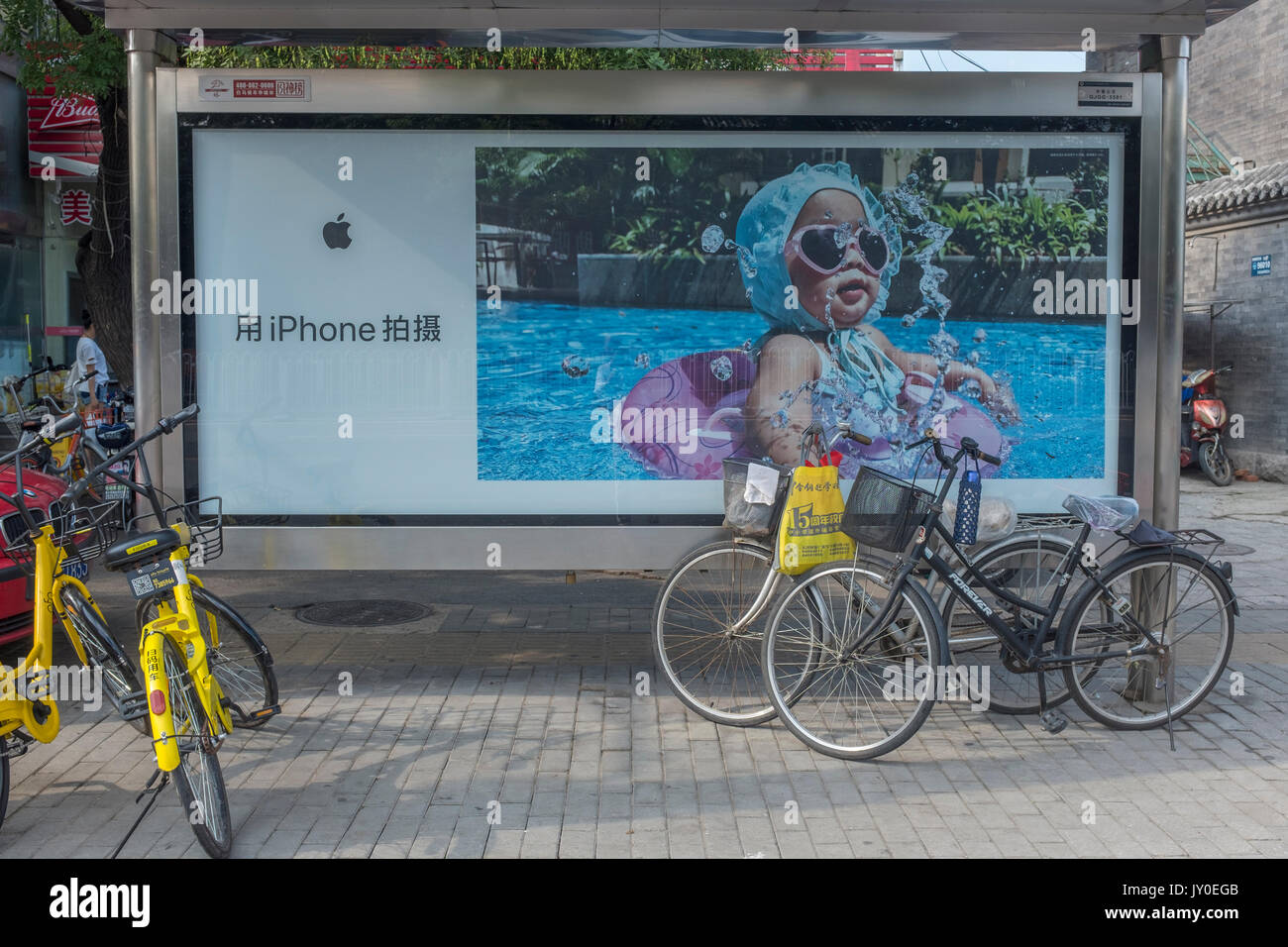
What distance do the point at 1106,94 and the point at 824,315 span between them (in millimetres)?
1660

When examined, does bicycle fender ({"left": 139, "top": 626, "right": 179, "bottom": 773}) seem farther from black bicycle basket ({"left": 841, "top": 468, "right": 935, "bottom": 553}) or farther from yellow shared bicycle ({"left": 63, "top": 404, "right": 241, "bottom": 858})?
black bicycle basket ({"left": 841, "top": 468, "right": 935, "bottom": 553})

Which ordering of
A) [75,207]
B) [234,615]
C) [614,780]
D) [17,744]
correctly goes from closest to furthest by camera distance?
[17,744] < [614,780] < [234,615] < [75,207]

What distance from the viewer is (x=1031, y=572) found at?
5.59m

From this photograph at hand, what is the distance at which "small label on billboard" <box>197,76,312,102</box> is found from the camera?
5.73 meters

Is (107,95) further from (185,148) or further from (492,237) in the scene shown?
(492,237)

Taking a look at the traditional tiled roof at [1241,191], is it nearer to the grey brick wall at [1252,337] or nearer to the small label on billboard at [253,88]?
the grey brick wall at [1252,337]

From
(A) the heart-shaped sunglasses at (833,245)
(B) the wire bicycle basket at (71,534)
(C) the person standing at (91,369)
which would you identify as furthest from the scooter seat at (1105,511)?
(C) the person standing at (91,369)

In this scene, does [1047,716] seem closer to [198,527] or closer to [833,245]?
[833,245]

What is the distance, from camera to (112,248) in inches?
378

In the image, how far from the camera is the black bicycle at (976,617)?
16.5 ft

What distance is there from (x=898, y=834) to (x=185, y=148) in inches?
173

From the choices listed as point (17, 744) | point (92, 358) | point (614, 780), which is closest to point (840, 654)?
point (614, 780)
